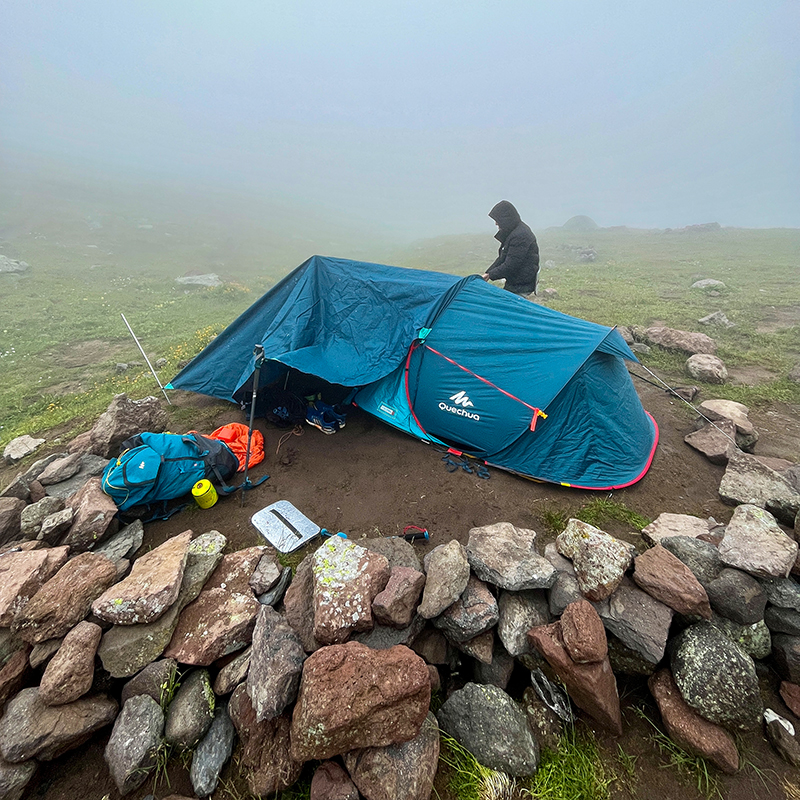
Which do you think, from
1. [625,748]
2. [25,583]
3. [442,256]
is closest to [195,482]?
[25,583]

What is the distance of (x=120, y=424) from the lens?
248 inches

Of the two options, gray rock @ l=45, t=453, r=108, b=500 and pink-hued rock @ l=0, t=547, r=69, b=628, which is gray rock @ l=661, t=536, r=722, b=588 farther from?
gray rock @ l=45, t=453, r=108, b=500

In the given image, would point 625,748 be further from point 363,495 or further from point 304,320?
point 304,320

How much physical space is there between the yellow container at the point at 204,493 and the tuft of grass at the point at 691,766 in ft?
19.3

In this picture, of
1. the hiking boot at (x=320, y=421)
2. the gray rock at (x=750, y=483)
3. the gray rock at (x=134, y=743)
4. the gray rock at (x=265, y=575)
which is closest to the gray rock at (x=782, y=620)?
the gray rock at (x=750, y=483)

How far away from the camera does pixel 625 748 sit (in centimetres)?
318

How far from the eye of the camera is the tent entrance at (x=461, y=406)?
6.18 m

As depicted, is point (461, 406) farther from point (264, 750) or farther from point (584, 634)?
point (264, 750)

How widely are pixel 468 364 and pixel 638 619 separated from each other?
4.24 m

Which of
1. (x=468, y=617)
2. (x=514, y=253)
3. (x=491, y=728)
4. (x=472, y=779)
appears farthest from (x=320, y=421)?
(x=514, y=253)

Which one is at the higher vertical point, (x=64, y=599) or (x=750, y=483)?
(x=750, y=483)

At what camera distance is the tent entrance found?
6176mm

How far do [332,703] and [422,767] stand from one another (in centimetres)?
94

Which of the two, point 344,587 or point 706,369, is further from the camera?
point 706,369
